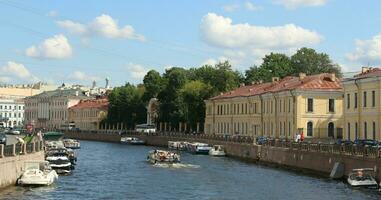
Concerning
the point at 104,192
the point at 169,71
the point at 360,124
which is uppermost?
the point at 169,71

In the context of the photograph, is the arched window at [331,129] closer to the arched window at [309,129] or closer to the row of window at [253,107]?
the row of window at [253,107]

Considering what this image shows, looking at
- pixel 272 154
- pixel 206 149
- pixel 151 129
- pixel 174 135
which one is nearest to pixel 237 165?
pixel 272 154

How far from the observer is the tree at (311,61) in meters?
131

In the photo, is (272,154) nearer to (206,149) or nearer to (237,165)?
(237,165)

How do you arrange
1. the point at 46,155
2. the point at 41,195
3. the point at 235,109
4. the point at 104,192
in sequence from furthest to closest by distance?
the point at 235,109, the point at 46,155, the point at 104,192, the point at 41,195

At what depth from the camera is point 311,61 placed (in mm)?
131625

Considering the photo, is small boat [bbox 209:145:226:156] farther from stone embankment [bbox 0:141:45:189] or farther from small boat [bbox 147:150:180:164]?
stone embankment [bbox 0:141:45:189]

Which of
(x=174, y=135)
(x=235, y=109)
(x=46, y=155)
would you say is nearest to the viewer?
(x=46, y=155)

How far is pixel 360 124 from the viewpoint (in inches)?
2559

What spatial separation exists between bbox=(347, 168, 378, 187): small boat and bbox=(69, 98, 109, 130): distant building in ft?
429

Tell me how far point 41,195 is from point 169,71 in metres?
96.8

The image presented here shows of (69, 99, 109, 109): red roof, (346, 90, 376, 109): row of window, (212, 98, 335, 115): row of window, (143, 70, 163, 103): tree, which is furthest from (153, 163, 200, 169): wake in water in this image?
(69, 99, 109, 109): red roof

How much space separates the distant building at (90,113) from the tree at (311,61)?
58919 mm

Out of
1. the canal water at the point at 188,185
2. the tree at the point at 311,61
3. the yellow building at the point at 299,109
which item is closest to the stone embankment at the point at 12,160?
the canal water at the point at 188,185
